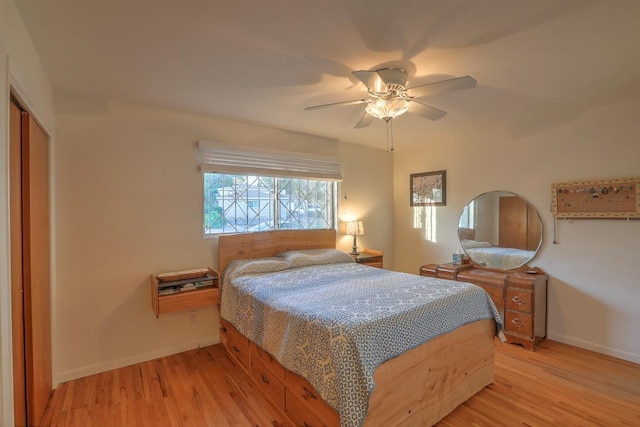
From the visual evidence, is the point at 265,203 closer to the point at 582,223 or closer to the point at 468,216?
the point at 468,216

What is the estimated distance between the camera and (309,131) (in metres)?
3.79

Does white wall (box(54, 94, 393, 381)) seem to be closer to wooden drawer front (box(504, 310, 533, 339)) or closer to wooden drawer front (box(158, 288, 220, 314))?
wooden drawer front (box(158, 288, 220, 314))

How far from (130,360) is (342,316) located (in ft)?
7.36

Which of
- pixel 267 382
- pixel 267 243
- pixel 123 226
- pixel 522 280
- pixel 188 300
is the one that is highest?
pixel 123 226

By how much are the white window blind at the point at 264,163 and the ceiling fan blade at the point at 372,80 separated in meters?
1.78

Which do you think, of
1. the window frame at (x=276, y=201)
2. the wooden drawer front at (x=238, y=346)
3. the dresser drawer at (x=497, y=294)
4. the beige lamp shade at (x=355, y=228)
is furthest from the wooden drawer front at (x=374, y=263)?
the wooden drawer front at (x=238, y=346)

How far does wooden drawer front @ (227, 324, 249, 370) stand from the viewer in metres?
2.61

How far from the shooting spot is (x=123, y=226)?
2785mm

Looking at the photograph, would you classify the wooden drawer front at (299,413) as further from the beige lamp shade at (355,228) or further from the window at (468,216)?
the window at (468,216)

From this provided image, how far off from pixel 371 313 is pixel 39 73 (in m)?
2.61

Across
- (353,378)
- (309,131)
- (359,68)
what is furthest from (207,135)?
(353,378)

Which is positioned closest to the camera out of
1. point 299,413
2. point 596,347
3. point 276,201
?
point 299,413

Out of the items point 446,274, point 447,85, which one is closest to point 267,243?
point 446,274

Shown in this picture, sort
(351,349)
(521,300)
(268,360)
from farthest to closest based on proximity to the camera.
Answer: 1. (521,300)
2. (268,360)
3. (351,349)
